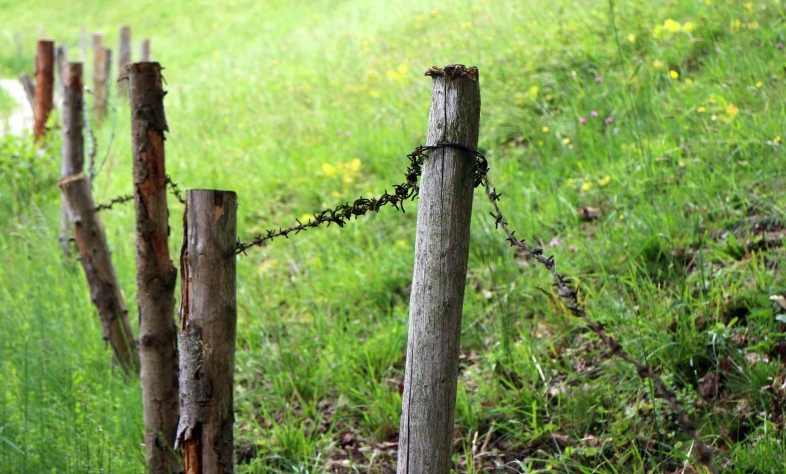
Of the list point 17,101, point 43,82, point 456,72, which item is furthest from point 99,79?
point 456,72

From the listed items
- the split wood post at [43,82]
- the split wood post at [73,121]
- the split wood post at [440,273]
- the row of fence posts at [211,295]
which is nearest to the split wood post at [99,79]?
the split wood post at [43,82]

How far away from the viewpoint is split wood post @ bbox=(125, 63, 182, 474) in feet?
9.72

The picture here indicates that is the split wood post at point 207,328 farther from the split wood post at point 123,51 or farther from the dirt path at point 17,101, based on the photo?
the split wood post at point 123,51

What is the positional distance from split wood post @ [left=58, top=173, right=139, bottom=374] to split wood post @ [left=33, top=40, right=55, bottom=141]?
425cm

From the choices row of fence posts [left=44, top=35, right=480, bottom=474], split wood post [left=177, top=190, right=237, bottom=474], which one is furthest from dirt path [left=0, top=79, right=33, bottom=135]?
split wood post [left=177, top=190, right=237, bottom=474]

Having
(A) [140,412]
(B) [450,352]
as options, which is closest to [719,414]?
(B) [450,352]

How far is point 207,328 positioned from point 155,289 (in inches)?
30.2

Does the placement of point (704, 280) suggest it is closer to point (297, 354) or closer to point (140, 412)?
point (297, 354)

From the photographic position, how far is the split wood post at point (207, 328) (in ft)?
7.58

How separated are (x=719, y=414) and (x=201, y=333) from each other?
1.92m

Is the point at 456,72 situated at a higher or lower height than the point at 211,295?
higher

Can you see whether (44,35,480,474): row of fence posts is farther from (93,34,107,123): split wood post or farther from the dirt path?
the dirt path

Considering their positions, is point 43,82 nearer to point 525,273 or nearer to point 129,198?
point 129,198

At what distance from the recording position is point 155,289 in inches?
119
